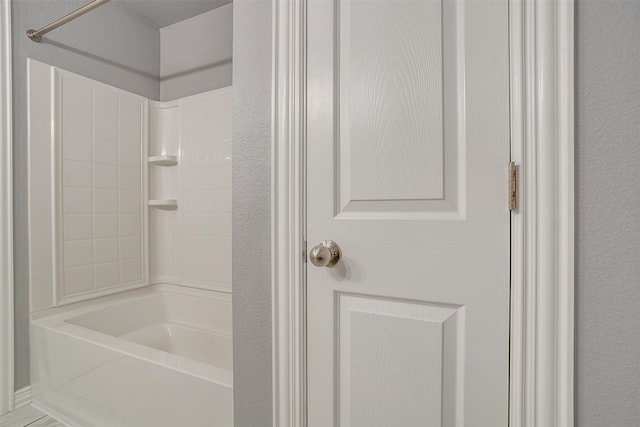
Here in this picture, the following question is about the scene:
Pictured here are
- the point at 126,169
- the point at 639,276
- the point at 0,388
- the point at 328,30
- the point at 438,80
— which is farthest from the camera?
the point at 126,169

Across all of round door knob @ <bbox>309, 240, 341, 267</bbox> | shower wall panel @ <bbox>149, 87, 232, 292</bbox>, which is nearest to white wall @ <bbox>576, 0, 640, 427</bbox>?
round door knob @ <bbox>309, 240, 341, 267</bbox>

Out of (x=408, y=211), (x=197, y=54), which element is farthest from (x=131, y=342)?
(x=197, y=54)

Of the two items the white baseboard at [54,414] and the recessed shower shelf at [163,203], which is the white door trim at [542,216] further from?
the recessed shower shelf at [163,203]

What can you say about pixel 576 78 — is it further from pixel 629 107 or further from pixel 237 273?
pixel 237 273

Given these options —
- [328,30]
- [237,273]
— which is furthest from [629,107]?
[237,273]

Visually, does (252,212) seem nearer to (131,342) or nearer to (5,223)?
(131,342)

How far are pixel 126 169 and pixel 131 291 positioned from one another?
81 cm

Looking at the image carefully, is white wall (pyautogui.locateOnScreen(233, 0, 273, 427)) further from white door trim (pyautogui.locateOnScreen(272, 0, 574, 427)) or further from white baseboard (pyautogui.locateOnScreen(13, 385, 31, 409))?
white baseboard (pyautogui.locateOnScreen(13, 385, 31, 409))

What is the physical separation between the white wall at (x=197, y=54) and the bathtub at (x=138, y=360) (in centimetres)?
141

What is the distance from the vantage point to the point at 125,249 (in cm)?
214

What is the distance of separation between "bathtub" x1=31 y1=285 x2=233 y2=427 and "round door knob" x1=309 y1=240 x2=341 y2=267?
55 cm

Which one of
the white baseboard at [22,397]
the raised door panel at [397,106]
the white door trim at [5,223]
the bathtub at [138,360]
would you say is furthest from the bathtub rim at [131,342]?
the raised door panel at [397,106]

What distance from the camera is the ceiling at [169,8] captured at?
6.93ft

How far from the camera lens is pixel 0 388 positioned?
1.54 meters
